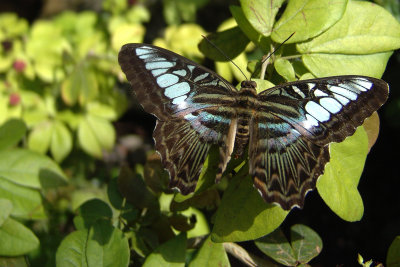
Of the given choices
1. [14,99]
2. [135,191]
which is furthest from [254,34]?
[14,99]

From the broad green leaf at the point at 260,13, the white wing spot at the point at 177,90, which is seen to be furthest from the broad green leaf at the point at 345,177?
the white wing spot at the point at 177,90

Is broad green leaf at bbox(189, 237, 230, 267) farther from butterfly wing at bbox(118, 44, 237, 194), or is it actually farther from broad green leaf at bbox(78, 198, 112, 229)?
broad green leaf at bbox(78, 198, 112, 229)

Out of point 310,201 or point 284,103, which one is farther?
point 310,201

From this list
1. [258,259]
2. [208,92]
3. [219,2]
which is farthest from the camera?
[219,2]

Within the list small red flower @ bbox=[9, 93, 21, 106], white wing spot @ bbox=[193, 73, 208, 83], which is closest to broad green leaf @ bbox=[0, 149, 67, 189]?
white wing spot @ bbox=[193, 73, 208, 83]

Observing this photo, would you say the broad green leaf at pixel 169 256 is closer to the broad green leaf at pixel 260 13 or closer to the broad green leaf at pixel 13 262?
the broad green leaf at pixel 13 262

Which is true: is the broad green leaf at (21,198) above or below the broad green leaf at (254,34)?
below

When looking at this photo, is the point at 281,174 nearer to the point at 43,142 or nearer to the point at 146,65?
the point at 146,65

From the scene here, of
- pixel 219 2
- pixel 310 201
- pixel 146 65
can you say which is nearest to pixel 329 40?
pixel 146 65
